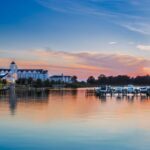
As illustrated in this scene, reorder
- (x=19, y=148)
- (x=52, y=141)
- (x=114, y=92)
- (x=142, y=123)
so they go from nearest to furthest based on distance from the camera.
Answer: (x=19, y=148), (x=52, y=141), (x=142, y=123), (x=114, y=92)

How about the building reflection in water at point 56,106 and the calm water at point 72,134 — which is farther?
the building reflection in water at point 56,106

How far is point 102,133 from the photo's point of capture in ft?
76.2

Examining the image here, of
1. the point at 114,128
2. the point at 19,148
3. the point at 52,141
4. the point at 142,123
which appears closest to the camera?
the point at 19,148

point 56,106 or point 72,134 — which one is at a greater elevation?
point 56,106

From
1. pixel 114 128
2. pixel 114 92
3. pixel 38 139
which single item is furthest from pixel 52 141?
pixel 114 92

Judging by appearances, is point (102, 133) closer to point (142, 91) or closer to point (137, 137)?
point (137, 137)

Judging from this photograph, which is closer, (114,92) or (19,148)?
(19,148)

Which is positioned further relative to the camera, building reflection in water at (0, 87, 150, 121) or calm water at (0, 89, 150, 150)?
building reflection in water at (0, 87, 150, 121)

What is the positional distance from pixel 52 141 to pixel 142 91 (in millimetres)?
66239

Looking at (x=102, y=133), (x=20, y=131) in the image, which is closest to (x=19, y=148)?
(x=20, y=131)

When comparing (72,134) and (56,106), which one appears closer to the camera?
(72,134)

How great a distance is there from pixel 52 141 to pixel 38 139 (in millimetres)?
826

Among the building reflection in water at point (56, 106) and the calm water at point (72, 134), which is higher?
the building reflection in water at point (56, 106)

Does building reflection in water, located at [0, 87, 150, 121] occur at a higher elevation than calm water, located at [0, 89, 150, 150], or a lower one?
higher
